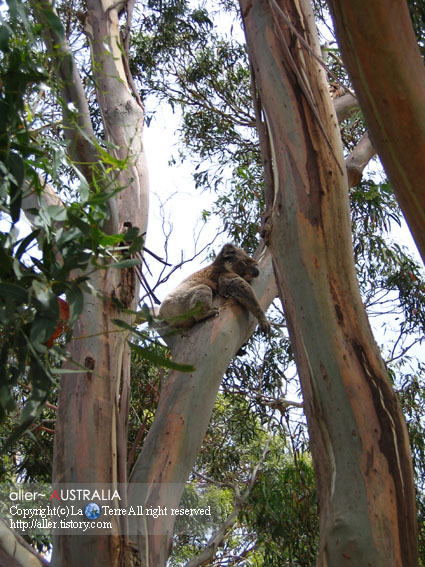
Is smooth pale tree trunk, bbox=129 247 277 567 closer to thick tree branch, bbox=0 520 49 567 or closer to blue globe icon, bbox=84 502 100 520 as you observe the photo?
blue globe icon, bbox=84 502 100 520

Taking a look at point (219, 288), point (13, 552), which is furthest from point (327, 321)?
point (219, 288)

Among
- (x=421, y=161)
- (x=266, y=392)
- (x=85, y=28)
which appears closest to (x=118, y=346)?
(x=421, y=161)

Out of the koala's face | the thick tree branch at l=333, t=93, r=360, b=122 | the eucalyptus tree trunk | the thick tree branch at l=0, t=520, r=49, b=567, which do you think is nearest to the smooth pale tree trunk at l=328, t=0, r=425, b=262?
the eucalyptus tree trunk

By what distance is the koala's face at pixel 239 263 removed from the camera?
4.01 meters

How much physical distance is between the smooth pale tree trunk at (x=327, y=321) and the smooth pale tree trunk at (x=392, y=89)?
216 millimetres

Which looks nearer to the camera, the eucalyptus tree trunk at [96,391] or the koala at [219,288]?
the eucalyptus tree trunk at [96,391]

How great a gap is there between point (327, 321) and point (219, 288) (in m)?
2.30

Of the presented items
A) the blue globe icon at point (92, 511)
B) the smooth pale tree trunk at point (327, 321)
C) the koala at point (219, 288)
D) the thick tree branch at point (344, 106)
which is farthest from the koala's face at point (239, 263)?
the blue globe icon at point (92, 511)

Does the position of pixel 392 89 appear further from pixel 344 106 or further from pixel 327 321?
pixel 344 106

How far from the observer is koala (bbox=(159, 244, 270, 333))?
3.47 metres

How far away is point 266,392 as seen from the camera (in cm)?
651

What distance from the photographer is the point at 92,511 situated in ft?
6.95

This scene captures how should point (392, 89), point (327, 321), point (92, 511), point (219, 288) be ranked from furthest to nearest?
point (219, 288) < point (92, 511) < point (327, 321) < point (392, 89)

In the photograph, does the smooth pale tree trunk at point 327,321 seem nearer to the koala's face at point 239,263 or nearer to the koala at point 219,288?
the koala at point 219,288
